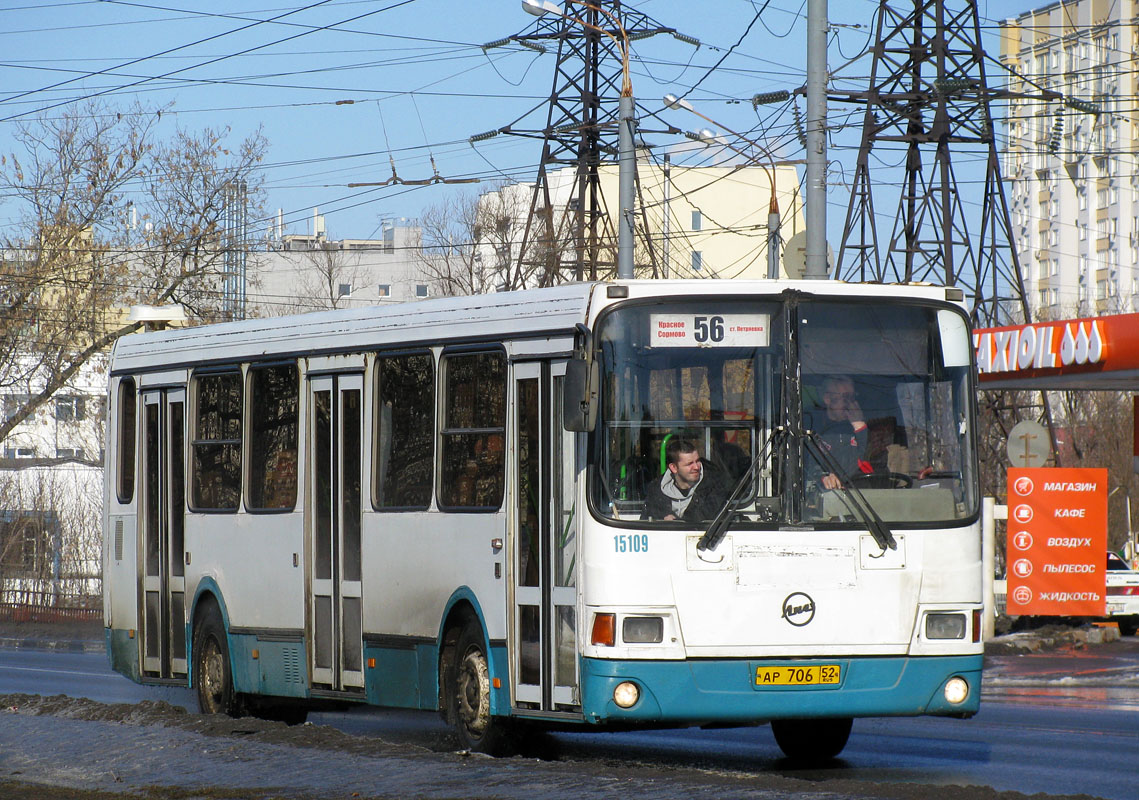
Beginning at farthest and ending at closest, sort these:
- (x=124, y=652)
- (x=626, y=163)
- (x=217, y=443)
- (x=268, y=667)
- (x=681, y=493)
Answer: (x=626, y=163) < (x=124, y=652) < (x=217, y=443) < (x=268, y=667) < (x=681, y=493)

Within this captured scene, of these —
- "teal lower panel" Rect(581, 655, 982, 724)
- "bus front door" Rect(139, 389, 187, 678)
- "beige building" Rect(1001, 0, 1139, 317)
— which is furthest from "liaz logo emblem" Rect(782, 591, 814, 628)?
"beige building" Rect(1001, 0, 1139, 317)

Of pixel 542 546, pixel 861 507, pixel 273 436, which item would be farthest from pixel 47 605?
pixel 861 507

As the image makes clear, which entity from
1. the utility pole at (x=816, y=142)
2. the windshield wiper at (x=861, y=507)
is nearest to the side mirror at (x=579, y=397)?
the windshield wiper at (x=861, y=507)

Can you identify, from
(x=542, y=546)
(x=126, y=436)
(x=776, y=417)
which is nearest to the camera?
(x=776, y=417)

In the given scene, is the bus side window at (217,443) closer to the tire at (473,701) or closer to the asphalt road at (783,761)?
the asphalt road at (783,761)

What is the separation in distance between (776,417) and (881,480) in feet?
2.34

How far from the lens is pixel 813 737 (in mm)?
10883

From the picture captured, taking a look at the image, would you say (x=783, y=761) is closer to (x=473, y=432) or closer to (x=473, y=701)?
(x=473, y=701)

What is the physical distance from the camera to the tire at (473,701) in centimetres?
1043

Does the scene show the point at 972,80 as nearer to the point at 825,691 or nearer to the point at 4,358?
the point at 825,691

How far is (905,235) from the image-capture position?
3306 cm

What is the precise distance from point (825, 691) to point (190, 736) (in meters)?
4.08

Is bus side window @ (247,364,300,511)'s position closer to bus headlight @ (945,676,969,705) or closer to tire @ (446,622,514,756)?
tire @ (446,622,514,756)

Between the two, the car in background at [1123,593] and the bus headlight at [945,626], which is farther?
the car in background at [1123,593]
